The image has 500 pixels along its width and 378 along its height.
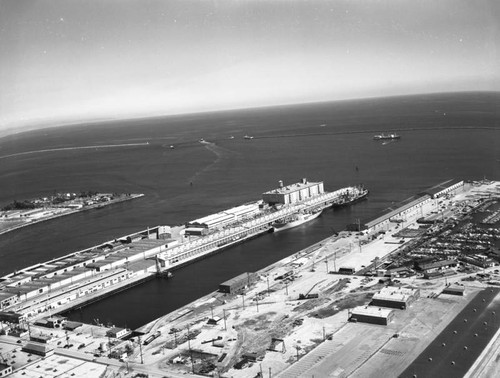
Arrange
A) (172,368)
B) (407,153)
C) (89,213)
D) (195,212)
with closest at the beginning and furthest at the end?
(172,368)
(195,212)
(89,213)
(407,153)

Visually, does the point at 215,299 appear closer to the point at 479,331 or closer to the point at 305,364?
the point at 305,364

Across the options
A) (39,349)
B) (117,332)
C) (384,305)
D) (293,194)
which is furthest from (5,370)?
(293,194)

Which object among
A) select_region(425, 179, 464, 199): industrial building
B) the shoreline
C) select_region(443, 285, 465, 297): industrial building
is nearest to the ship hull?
select_region(425, 179, 464, 199): industrial building

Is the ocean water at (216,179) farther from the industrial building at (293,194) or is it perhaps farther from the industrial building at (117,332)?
the industrial building at (293,194)

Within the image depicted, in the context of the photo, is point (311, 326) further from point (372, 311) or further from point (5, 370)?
point (5, 370)

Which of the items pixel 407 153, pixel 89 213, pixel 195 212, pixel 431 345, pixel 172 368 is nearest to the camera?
pixel 431 345

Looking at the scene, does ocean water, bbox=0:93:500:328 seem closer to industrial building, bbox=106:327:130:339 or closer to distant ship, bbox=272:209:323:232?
distant ship, bbox=272:209:323:232

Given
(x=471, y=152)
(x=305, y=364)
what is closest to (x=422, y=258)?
(x=305, y=364)
